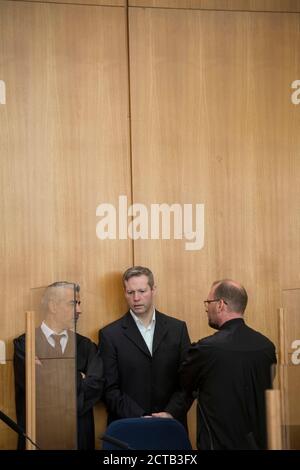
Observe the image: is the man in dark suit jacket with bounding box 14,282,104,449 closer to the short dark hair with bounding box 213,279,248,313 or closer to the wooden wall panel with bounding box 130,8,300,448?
the short dark hair with bounding box 213,279,248,313

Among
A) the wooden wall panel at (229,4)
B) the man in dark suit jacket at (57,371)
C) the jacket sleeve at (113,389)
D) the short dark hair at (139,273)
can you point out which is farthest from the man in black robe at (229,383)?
the wooden wall panel at (229,4)

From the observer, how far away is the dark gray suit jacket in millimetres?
5688

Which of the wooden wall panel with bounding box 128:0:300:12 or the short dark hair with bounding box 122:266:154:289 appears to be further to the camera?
the wooden wall panel with bounding box 128:0:300:12

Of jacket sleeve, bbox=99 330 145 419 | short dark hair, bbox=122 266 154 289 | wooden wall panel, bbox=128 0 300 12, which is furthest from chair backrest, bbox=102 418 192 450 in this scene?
wooden wall panel, bbox=128 0 300 12

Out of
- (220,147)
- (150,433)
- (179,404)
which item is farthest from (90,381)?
(220,147)

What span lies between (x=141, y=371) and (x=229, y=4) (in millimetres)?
2859

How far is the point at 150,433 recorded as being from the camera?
183 inches

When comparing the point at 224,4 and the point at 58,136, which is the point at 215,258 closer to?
the point at 58,136

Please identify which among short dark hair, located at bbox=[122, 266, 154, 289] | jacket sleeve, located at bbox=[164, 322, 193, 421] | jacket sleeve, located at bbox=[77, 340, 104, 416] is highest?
Result: short dark hair, located at bbox=[122, 266, 154, 289]

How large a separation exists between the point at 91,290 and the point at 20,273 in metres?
0.52

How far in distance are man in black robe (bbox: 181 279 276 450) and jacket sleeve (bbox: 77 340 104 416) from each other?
91 centimetres

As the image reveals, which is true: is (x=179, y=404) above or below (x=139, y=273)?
below

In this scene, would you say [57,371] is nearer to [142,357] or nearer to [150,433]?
[150,433]

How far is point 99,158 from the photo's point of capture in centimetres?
617
